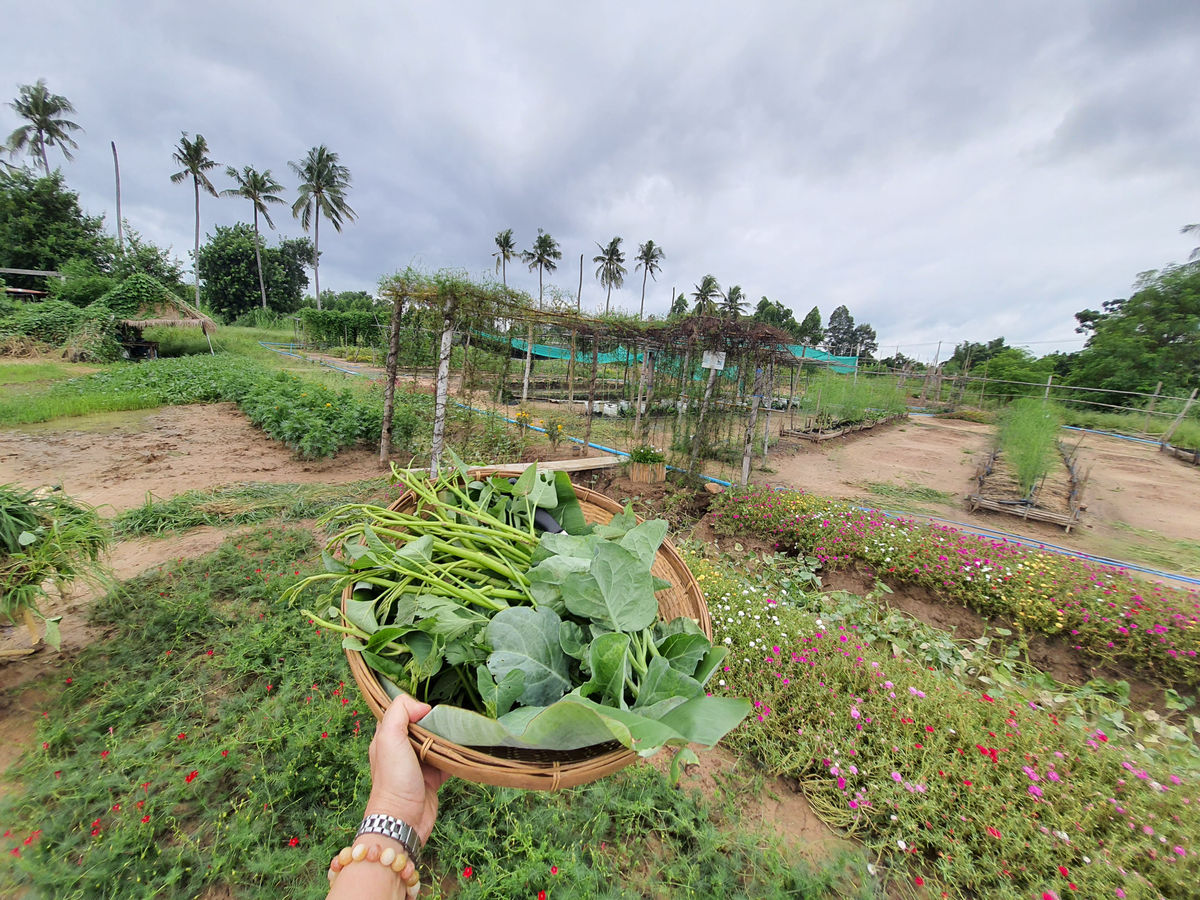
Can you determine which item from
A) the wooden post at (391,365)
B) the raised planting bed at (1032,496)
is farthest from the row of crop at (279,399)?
the raised planting bed at (1032,496)

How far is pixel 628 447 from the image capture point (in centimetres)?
788

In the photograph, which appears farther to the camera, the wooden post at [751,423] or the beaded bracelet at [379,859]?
the wooden post at [751,423]

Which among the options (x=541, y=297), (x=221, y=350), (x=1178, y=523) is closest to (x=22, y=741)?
(x=541, y=297)

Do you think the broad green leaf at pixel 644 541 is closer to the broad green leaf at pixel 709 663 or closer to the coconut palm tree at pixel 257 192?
the broad green leaf at pixel 709 663

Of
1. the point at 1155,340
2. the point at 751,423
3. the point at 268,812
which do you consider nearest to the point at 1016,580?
the point at 751,423

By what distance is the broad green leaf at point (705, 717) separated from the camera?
58 cm

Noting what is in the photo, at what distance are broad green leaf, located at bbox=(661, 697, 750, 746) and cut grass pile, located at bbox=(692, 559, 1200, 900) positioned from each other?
1.64m

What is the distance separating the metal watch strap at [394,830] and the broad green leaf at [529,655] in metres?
0.31

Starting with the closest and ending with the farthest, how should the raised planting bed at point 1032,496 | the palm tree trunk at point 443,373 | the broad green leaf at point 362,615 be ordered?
1. the broad green leaf at point 362,615
2. the palm tree trunk at point 443,373
3. the raised planting bed at point 1032,496

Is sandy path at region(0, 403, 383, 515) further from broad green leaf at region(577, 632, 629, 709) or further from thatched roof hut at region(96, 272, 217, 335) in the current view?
thatched roof hut at region(96, 272, 217, 335)

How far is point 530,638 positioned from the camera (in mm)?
837

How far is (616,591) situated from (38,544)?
296 centimetres

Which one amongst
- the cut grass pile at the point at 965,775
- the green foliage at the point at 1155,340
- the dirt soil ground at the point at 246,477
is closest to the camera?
the cut grass pile at the point at 965,775

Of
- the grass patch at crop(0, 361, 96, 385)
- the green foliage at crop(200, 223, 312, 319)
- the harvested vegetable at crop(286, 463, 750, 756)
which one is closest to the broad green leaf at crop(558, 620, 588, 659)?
the harvested vegetable at crop(286, 463, 750, 756)
